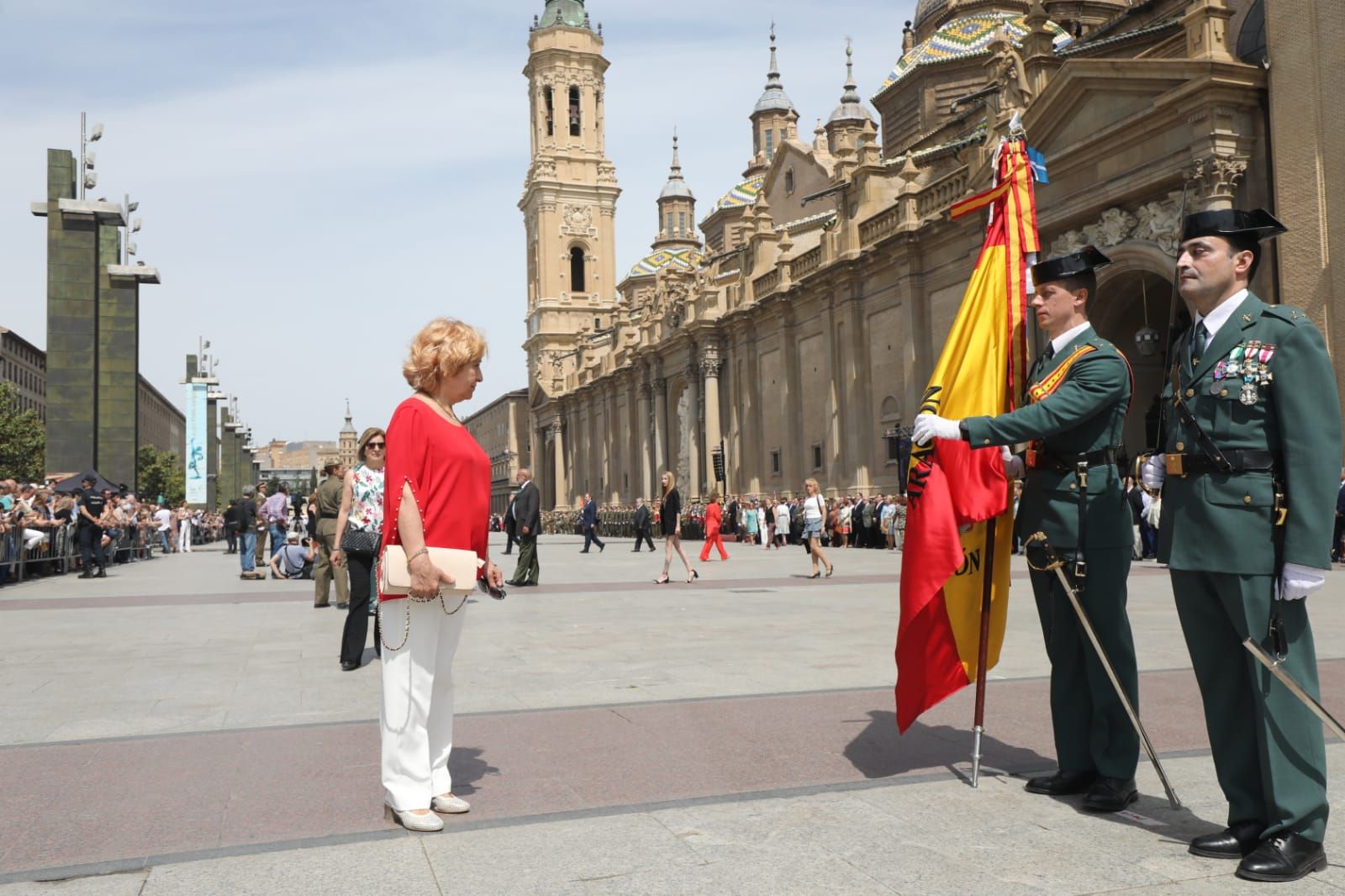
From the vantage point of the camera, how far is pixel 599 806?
4773mm

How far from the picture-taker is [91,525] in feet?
75.6

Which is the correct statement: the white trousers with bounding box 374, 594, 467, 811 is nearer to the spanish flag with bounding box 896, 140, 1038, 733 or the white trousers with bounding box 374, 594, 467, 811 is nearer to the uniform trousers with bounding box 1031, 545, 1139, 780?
the spanish flag with bounding box 896, 140, 1038, 733

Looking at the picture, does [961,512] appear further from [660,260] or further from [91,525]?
[660,260]

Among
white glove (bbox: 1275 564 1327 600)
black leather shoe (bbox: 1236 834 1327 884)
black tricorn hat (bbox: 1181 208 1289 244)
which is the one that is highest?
black tricorn hat (bbox: 1181 208 1289 244)

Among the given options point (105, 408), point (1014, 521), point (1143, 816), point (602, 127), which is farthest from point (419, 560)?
point (602, 127)

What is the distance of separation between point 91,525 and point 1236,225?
23057mm

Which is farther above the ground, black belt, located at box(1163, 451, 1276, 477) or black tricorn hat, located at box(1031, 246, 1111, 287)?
black tricorn hat, located at box(1031, 246, 1111, 287)

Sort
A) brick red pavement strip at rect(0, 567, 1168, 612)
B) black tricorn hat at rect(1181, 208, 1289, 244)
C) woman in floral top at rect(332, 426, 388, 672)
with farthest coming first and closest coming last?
brick red pavement strip at rect(0, 567, 1168, 612)
woman in floral top at rect(332, 426, 388, 672)
black tricorn hat at rect(1181, 208, 1289, 244)

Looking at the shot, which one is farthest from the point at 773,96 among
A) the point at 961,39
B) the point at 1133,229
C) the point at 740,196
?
the point at 1133,229

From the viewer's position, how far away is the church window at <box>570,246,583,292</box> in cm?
8981

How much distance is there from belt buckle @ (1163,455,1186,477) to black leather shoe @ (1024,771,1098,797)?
1.35 metres

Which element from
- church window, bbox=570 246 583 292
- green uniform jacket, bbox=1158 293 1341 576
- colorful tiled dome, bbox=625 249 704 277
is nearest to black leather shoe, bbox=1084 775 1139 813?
green uniform jacket, bbox=1158 293 1341 576

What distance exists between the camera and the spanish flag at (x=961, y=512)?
5.29 metres

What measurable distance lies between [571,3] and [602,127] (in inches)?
382
